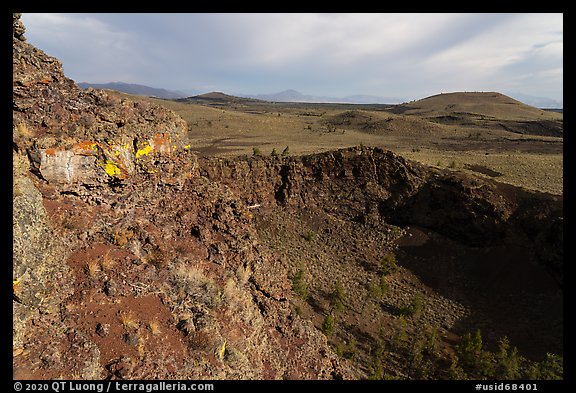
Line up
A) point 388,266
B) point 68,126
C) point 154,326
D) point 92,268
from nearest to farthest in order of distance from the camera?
point 154,326, point 92,268, point 68,126, point 388,266

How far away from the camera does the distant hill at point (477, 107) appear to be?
11356 centimetres

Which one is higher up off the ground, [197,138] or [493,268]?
[197,138]

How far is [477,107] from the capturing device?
129875mm

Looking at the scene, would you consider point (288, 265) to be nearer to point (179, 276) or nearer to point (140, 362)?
point (179, 276)

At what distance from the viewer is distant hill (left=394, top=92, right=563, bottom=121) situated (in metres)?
114

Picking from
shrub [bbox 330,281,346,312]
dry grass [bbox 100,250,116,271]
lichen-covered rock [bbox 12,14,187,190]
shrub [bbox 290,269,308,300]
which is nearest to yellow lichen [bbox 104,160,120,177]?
lichen-covered rock [bbox 12,14,187,190]

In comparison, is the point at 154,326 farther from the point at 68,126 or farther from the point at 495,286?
the point at 495,286

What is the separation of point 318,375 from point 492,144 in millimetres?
53237

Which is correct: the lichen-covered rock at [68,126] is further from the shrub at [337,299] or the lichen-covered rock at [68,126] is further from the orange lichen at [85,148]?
the shrub at [337,299]

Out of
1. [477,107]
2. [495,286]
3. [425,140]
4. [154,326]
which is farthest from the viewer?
[477,107]

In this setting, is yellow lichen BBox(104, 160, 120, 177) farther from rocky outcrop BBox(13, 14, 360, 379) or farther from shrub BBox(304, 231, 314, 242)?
shrub BBox(304, 231, 314, 242)

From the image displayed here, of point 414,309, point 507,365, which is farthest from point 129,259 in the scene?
point 507,365

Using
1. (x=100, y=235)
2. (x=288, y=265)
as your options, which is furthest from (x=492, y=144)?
(x=100, y=235)
